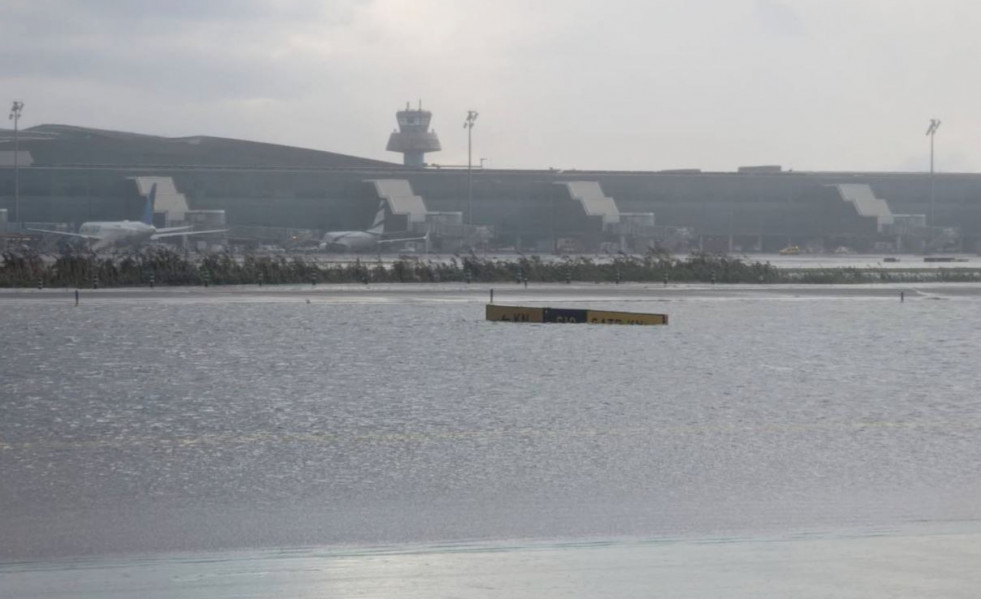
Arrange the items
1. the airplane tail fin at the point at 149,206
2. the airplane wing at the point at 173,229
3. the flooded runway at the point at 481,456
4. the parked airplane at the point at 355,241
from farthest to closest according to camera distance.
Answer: the airplane tail fin at the point at 149,206
the parked airplane at the point at 355,241
the airplane wing at the point at 173,229
the flooded runway at the point at 481,456

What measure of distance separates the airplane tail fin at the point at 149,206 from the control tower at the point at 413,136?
3115 inches

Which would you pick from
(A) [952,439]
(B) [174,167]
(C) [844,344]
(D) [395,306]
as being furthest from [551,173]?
(A) [952,439]

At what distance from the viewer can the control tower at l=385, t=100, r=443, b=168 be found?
580ft

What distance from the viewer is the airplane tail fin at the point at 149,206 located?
96.6 metres

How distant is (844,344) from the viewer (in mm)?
29203

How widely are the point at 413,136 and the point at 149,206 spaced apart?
83.1 meters

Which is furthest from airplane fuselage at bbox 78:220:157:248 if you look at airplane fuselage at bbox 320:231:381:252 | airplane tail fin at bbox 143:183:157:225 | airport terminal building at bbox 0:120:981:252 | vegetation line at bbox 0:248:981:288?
vegetation line at bbox 0:248:981:288

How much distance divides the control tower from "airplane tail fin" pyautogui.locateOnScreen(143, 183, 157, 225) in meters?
79.1

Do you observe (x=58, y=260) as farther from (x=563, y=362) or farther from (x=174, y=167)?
(x=174, y=167)

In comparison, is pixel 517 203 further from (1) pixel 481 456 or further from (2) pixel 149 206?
(1) pixel 481 456

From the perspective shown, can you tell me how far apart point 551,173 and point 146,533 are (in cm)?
10423

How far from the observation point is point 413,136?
177m

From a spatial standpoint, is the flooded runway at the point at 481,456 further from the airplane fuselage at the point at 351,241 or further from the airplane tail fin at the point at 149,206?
the airplane tail fin at the point at 149,206

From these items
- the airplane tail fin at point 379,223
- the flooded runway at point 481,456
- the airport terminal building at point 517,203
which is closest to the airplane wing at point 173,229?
the airport terminal building at point 517,203
